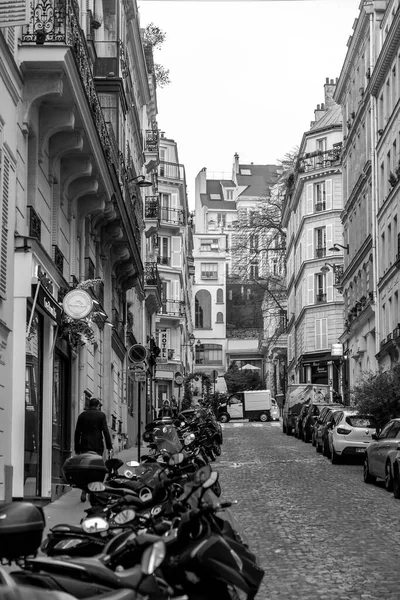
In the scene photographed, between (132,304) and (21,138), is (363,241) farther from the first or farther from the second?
(21,138)

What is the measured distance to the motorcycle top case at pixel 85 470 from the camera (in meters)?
11.2

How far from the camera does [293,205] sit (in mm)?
86938

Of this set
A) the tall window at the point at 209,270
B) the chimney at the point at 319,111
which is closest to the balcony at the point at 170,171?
the chimney at the point at 319,111

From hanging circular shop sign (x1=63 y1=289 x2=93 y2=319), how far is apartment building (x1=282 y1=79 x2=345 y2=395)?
56214 mm

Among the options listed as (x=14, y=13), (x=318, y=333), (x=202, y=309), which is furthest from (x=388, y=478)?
(x=202, y=309)

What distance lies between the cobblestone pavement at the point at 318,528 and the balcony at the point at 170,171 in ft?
188

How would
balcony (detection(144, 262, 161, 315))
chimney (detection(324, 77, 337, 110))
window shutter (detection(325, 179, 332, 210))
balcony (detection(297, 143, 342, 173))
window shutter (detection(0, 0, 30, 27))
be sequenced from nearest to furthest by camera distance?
window shutter (detection(0, 0, 30, 27)), balcony (detection(144, 262, 161, 315)), balcony (detection(297, 143, 342, 173)), window shutter (detection(325, 179, 332, 210)), chimney (detection(324, 77, 337, 110))

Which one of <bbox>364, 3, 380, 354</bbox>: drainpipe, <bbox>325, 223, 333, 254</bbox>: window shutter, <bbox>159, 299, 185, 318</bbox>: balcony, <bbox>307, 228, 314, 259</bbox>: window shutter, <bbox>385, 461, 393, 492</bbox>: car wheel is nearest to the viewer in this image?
<bbox>385, 461, 393, 492</bbox>: car wheel

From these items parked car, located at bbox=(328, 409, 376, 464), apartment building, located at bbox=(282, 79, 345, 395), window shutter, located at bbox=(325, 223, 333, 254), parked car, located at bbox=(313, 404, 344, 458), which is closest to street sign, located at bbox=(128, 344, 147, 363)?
parked car, located at bbox=(328, 409, 376, 464)

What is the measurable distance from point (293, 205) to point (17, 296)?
2822 inches

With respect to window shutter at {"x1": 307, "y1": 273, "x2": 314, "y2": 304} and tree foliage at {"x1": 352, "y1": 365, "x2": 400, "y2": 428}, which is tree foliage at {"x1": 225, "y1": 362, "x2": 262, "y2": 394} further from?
tree foliage at {"x1": 352, "y1": 365, "x2": 400, "y2": 428}

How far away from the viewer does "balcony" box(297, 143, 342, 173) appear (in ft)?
256

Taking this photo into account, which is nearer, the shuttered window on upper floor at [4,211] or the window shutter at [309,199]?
the shuttered window on upper floor at [4,211]

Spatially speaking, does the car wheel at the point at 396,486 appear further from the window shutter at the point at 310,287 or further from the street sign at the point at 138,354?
the window shutter at the point at 310,287
